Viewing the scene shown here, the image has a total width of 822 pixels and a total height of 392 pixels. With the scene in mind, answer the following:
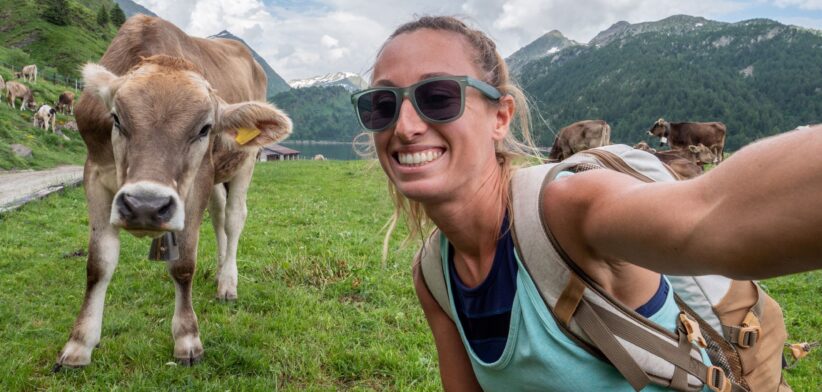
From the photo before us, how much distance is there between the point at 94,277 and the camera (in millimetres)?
4266

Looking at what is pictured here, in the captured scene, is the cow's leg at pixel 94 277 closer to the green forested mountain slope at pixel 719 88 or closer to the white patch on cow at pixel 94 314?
the white patch on cow at pixel 94 314

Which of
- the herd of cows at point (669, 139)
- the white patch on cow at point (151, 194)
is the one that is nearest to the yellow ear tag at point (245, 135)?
the white patch on cow at point (151, 194)

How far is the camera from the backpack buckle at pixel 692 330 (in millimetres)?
1600

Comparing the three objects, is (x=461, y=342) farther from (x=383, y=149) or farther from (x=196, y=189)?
(x=196, y=189)

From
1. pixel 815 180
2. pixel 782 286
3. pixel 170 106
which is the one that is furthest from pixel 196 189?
pixel 782 286

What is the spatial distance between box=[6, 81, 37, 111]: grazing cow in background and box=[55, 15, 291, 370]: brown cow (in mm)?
29585

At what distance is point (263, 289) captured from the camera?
5906mm

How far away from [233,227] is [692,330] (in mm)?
5806

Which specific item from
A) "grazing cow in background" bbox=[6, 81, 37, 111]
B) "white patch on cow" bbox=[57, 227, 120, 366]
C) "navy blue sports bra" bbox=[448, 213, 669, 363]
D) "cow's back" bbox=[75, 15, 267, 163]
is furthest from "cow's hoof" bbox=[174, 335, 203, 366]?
"grazing cow in background" bbox=[6, 81, 37, 111]

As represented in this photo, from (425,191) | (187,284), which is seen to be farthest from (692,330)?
(187,284)

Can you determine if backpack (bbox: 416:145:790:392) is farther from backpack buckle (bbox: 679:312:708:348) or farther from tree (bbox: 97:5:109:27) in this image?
tree (bbox: 97:5:109:27)

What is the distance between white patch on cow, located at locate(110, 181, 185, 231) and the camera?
3.33m

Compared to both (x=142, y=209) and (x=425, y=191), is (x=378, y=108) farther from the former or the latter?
(x=142, y=209)

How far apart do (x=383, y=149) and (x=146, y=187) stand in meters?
2.01
